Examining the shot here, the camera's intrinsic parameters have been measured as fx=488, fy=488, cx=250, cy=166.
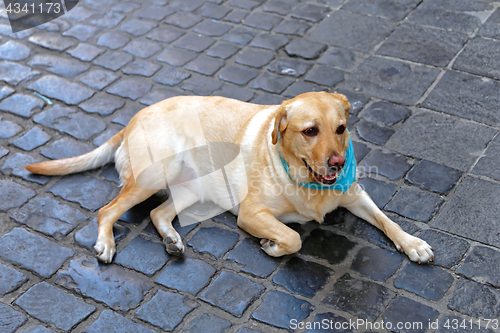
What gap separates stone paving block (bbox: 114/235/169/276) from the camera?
12.6 ft

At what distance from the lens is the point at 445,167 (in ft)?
14.9

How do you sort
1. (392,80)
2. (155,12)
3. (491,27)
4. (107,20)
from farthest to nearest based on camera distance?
1. (155,12)
2. (107,20)
3. (491,27)
4. (392,80)

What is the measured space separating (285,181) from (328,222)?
577 millimetres

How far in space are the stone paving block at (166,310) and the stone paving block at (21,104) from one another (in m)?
2.97

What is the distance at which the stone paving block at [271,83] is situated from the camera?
5.58 meters

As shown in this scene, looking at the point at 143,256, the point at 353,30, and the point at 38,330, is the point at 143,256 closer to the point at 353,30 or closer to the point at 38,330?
the point at 38,330

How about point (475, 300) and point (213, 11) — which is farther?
point (213, 11)

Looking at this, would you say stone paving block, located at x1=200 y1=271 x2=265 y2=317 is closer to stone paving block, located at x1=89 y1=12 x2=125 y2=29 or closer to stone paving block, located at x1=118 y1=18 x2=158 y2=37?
stone paving block, located at x1=118 y1=18 x2=158 y2=37

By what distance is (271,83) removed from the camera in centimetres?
567

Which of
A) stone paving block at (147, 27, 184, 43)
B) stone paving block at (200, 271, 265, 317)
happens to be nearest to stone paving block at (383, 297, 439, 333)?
stone paving block at (200, 271, 265, 317)

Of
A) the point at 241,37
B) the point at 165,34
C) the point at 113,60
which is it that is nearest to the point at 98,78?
the point at 113,60

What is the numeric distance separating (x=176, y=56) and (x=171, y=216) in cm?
274

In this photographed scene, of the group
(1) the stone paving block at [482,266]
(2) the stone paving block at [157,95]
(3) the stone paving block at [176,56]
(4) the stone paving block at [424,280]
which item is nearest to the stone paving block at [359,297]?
(4) the stone paving block at [424,280]

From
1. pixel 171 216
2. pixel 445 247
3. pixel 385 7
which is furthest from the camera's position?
pixel 385 7
